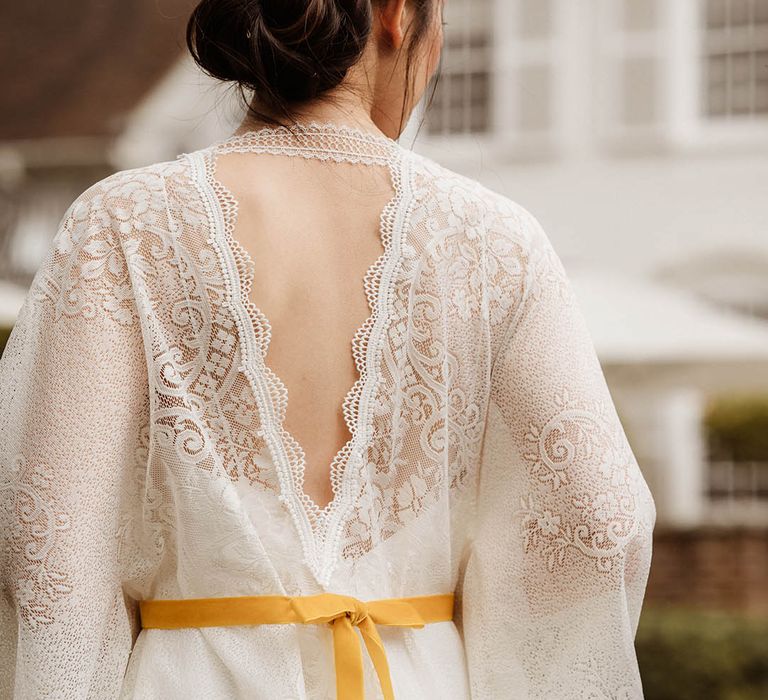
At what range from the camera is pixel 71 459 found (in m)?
1.41

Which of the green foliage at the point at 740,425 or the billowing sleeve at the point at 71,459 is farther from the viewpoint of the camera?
the green foliage at the point at 740,425

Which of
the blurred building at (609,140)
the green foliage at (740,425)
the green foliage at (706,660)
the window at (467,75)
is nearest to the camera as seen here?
the green foliage at (706,660)

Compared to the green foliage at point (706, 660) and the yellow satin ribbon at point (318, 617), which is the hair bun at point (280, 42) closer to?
the yellow satin ribbon at point (318, 617)

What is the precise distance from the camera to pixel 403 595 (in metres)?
1.51

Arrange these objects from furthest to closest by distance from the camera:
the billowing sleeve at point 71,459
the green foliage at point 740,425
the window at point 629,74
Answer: the window at point 629,74
the green foliage at point 740,425
the billowing sleeve at point 71,459

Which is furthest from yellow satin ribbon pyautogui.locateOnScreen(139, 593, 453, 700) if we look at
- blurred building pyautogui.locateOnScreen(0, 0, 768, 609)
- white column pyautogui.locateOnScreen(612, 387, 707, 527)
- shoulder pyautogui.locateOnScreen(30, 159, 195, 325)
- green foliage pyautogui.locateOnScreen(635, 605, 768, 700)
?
white column pyautogui.locateOnScreen(612, 387, 707, 527)

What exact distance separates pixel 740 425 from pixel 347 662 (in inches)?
329

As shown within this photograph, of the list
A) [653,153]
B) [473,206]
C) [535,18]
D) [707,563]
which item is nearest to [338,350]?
[473,206]

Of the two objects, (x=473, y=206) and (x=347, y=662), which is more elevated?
(x=473, y=206)

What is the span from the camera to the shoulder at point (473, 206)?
1.54 metres

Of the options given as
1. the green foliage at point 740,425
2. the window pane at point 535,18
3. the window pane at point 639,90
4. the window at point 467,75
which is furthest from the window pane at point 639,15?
the green foliage at point 740,425

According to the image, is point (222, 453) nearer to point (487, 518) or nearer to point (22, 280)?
point (487, 518)

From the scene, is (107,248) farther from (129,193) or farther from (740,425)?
(740,425)

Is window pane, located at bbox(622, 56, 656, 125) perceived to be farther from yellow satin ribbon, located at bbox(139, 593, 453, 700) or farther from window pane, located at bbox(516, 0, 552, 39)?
yellow satin ribbon, located at bbox(139, 593, 453, 700)
